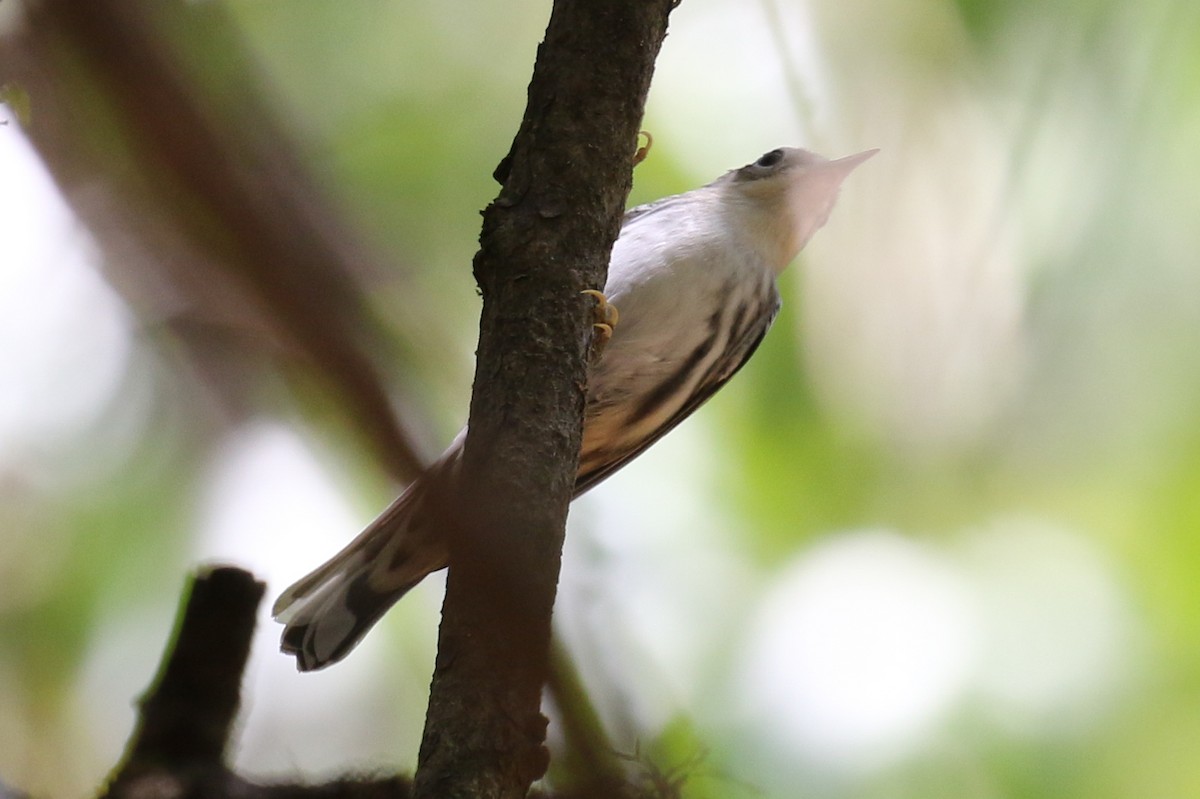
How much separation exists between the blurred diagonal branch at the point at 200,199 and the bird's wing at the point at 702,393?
2054 mm

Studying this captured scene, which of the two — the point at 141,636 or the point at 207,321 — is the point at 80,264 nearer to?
the point at 207,321

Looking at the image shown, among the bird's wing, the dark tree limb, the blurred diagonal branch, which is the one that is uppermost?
the bird's wing

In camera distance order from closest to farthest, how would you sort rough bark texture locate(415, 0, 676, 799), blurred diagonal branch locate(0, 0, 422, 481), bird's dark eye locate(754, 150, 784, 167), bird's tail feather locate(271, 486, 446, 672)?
blurred diagonal branch locate(0, 0, 422, 481), rough bark texture locate(415, 0, 676, 799), bird's tail feather locate(271, 486, 446, 672), bird's dark eye locate(754, 150, 784, 167)

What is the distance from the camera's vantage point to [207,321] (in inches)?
15.8

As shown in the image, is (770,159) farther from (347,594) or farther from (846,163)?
(347,594)

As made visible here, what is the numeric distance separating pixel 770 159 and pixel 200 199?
96.2 inches

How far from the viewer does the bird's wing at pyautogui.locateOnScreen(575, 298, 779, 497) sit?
247 cm

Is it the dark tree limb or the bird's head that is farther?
the bird's head

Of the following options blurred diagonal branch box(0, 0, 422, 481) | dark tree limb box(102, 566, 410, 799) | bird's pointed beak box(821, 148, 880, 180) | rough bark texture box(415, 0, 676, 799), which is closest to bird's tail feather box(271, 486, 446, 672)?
dark tree limb box(102, 566, 410, 799)

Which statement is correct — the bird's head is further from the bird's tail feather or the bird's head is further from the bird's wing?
the bird's tail feather

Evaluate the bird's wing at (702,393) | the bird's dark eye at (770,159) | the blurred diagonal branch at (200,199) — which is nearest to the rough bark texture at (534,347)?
the blurred diagonal branch at (200,199)

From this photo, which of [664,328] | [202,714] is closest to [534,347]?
[202,714]

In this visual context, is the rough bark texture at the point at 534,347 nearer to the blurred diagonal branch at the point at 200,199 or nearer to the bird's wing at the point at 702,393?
the blurred diagonal branch at the point at 200,199

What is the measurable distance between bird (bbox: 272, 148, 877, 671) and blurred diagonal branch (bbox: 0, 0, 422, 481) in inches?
61.3
